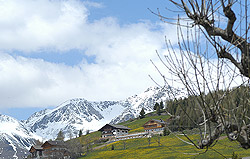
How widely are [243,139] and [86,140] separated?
86182mm

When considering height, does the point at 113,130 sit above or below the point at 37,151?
above

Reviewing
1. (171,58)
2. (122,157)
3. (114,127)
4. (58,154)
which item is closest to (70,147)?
(58,154)

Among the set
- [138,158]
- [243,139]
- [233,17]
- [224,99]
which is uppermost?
[233,17]

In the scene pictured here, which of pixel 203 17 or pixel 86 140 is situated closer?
pixel 203 17

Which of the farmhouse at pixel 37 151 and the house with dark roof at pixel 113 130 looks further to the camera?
the house with dark roof at pixel 113 130

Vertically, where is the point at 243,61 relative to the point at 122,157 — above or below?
above

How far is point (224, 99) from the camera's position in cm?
567

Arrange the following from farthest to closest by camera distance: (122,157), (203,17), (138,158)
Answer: (122,157) < (138,158) < (203,17)

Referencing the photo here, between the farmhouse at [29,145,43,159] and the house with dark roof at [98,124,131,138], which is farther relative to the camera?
the house with dark roof at [98,124,131,138]

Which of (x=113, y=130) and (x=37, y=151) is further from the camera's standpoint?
(x=113, y=130)

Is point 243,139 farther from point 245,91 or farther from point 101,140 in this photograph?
point 101,140

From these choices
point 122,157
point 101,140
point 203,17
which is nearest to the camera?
point 203,17

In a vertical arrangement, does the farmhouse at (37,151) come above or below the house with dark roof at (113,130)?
below

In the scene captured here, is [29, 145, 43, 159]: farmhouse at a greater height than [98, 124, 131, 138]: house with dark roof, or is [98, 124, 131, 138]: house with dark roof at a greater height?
[98, 124, 131, 138]: house with dark roof
